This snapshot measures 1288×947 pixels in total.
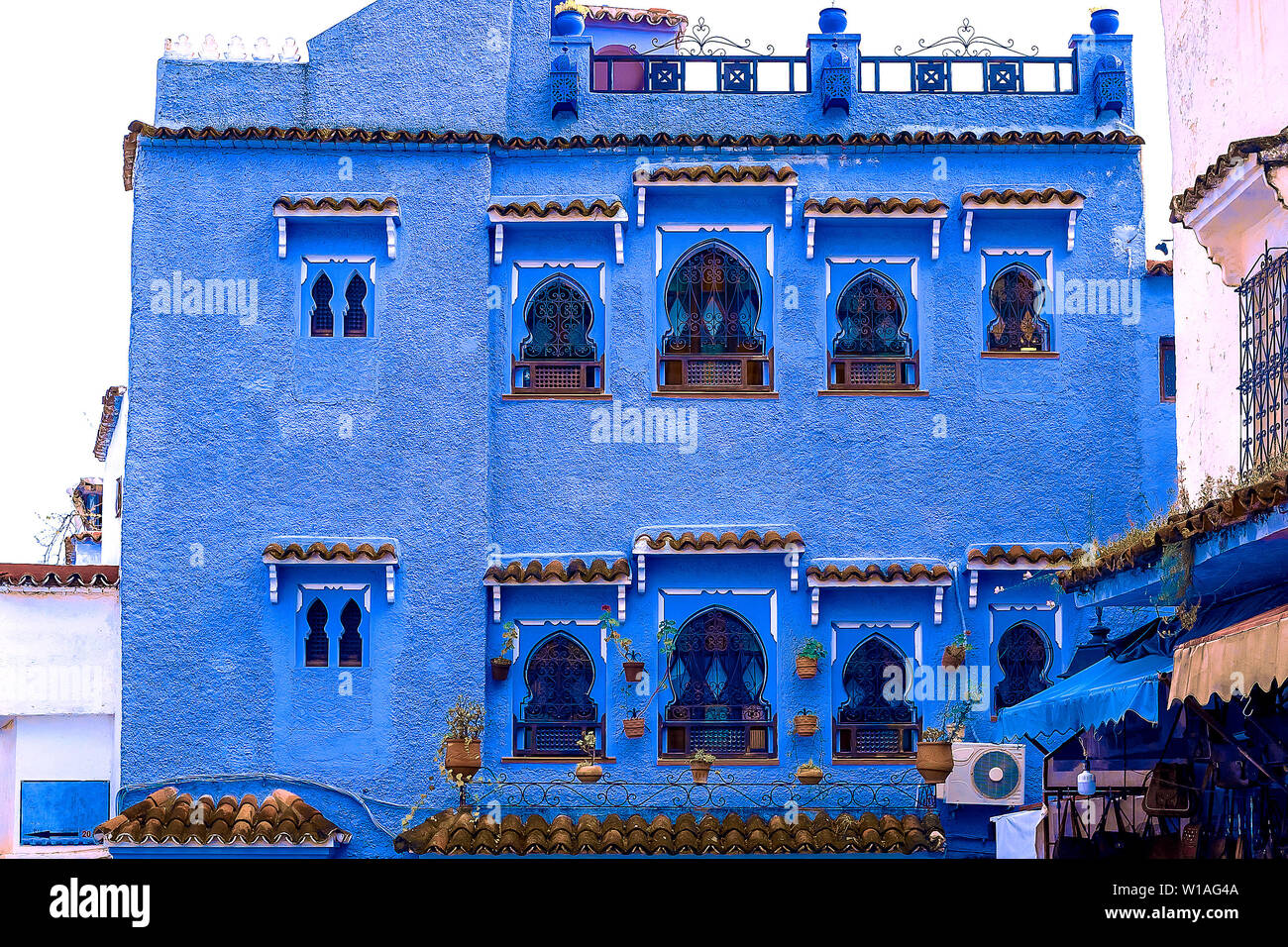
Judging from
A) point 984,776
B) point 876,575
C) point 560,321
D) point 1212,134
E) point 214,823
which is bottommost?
point 214,823

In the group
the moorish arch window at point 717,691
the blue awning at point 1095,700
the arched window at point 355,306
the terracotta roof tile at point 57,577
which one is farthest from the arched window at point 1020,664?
the terracotta roof tile at point 57,577

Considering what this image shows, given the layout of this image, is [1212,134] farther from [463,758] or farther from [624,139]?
[463,758]

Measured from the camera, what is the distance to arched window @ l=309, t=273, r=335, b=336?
16484mm

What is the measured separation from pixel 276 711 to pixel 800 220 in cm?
722

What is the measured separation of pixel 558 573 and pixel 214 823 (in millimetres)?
3944

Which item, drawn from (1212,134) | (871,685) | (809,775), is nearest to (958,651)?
(871,685)

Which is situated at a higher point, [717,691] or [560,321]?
[560,321]

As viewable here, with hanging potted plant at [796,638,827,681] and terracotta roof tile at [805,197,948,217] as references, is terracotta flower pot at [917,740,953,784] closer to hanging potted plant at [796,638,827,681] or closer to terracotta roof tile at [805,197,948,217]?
hanging potted plant at [796,638,827,681]

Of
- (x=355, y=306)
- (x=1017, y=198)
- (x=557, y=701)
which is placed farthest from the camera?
(x=355, y=306)

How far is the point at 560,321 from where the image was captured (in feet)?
54.6

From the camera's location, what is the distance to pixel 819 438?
54.0 feet

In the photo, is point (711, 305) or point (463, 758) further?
point (711, 305)

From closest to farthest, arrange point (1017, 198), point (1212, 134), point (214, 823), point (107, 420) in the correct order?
1. point (1212, 134)
2. point (214, 823)
3. point (1017, 198)
4. point (107, 420)
